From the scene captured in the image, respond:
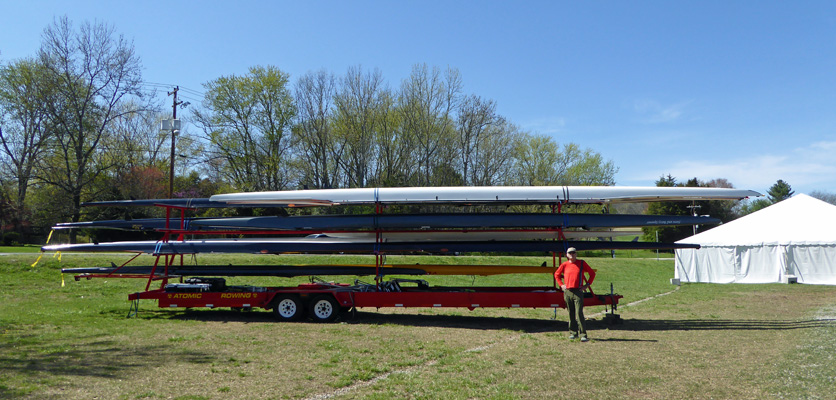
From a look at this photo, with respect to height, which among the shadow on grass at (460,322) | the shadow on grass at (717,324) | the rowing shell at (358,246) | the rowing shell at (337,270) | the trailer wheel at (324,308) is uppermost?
the rowing shell at (358,246)

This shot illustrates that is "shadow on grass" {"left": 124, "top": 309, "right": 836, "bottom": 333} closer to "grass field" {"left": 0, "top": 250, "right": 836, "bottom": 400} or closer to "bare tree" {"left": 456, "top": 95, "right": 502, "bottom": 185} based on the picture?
"grass field" {"left": 0, "top": 250, "right": 836, "bottom": 400}

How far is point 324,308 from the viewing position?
41.8ft

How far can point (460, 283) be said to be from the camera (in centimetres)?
2400

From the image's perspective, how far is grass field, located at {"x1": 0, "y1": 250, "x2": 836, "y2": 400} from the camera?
677cm

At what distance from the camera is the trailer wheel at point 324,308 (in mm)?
12656

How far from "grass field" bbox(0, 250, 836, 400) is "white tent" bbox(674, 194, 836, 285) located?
12.4 meters

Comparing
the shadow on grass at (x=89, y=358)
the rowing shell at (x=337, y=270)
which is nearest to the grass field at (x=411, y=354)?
the shadow on grass at (x=89, y=358)

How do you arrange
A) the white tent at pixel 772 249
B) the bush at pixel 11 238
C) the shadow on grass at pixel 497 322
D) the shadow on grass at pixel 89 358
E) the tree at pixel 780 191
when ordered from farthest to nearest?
the tree at pixel 780 191 → the bush at pixel 11 238 → the white tent at pixel 772 249 → the shadow on grass at pixel 497 322 → the shadow on grass at pixel 89 358

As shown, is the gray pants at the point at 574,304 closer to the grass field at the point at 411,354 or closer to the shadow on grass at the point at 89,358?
the grass field at the point at 411,354

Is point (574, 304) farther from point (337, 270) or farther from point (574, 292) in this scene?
point (337, 270)

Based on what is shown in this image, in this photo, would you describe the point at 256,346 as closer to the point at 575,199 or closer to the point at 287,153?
the point at 575,199

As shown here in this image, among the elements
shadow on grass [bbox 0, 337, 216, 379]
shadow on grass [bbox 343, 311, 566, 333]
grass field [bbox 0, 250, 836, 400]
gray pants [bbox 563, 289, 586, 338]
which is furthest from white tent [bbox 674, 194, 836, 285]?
shadow on grass [bbox 0, 337, 216, 379]

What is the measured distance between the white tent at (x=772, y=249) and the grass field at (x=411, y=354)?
1244cm

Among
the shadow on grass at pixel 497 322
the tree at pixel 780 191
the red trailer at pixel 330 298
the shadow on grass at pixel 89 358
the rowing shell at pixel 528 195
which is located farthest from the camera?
the tree at pixel 780 191
